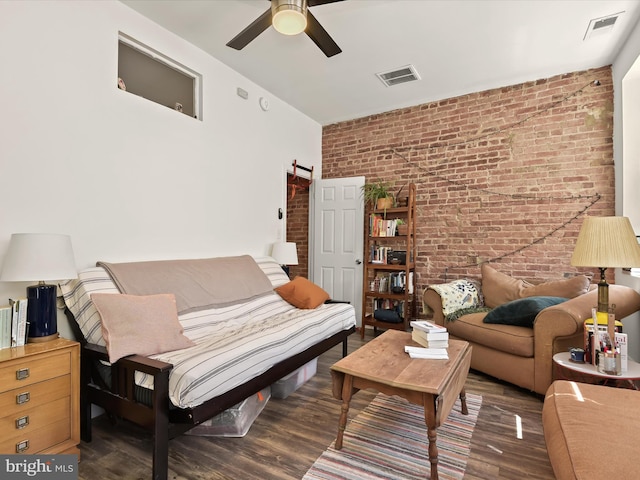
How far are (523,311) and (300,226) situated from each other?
3443mm

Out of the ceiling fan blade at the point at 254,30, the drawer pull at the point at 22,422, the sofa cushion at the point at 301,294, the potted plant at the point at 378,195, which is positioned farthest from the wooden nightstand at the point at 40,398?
the potted plant at the point at 378,195

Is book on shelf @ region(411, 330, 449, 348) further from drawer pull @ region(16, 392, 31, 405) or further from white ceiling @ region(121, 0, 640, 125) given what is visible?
white ceiling @ region(121, 0, 640, 125)

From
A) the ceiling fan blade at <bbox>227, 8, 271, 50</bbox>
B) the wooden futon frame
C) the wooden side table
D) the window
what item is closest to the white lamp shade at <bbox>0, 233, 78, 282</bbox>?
the wooden futon frame

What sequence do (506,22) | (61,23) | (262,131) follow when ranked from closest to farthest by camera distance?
(61,23), (506,22), (262,131)

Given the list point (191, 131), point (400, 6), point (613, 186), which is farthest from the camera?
point (613, 186)

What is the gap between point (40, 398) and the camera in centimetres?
176

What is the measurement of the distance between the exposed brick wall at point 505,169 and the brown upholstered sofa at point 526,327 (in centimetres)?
56

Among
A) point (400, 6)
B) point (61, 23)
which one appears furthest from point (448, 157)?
point (61, 23)

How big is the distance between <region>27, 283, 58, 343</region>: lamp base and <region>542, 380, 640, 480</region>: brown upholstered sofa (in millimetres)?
2450

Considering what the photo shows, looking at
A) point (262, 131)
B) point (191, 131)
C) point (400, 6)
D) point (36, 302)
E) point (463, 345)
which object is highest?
point (400, 6)

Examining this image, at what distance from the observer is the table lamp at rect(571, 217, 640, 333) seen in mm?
2129

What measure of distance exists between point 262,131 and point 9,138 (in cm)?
244

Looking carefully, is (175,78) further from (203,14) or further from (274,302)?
(274,302)

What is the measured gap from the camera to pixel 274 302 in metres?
3.37
